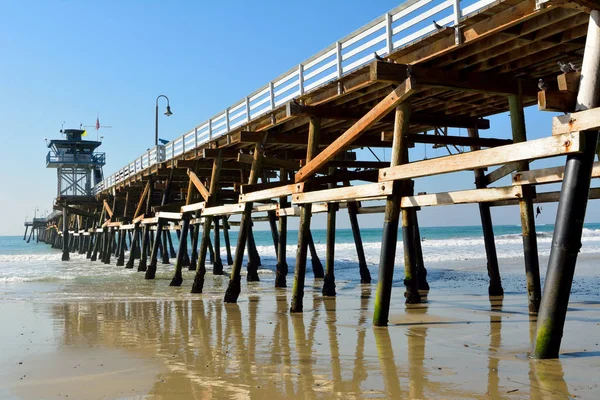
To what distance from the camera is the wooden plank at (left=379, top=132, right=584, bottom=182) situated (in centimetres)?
541

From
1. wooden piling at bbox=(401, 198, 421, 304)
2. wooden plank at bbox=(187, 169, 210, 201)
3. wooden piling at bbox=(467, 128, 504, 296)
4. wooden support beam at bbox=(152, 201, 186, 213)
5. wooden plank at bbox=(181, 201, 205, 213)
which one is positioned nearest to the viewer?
wooden piling at bbox=(401, 198, 421, 304)

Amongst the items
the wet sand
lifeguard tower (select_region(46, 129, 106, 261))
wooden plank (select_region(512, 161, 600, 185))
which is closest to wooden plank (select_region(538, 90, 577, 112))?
wooden plank (select_region(512, 161, 600, 185))

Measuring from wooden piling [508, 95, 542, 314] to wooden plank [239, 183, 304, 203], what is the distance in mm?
3526

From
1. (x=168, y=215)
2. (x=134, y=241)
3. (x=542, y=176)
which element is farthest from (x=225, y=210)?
(x=134, y=241)

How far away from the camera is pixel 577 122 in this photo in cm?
533

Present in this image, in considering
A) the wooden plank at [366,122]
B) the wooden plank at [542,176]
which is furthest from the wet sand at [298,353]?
the wooden plank at [366,122]

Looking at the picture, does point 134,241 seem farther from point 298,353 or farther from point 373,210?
point 298,353

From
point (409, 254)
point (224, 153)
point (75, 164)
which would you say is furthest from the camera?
point (75, 164)

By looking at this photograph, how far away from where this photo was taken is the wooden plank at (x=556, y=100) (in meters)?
5.54

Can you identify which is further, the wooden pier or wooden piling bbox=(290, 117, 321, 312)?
wooden piling bbox=(290, 117, 321, 312)

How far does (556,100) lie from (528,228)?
3794 mm

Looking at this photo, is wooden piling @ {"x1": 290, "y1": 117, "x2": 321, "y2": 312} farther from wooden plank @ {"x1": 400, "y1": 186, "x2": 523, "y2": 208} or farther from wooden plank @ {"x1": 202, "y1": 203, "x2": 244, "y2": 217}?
wooden plank @ {"x1": 202, "y1": 203, "x2": 244, "y2": 217}

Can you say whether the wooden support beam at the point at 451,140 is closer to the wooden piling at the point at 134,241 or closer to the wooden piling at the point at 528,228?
the wooden piling at the point at 528,228

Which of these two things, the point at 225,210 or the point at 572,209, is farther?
the point at 225,210
